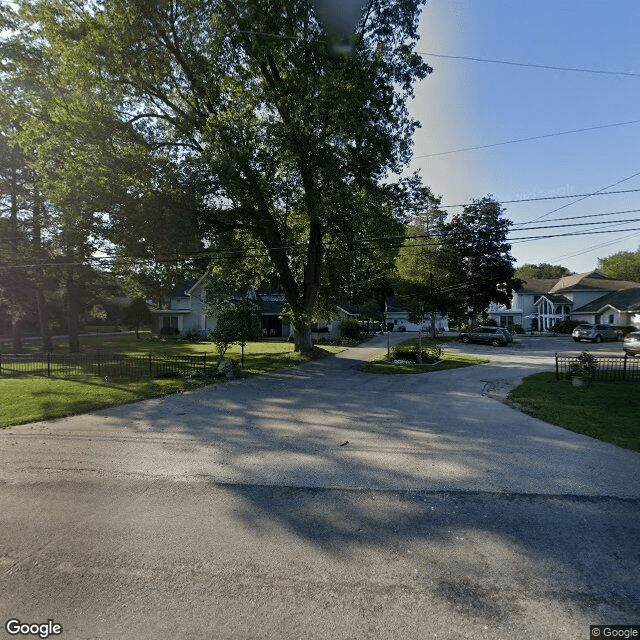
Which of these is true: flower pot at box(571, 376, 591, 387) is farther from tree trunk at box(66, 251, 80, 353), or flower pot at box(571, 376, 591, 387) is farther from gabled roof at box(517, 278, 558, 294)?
gabled roof at box(517, 278, 558, 294)

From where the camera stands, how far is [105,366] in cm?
1841

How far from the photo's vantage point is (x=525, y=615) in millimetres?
3004

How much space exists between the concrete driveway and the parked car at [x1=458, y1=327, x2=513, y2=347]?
2678 cm

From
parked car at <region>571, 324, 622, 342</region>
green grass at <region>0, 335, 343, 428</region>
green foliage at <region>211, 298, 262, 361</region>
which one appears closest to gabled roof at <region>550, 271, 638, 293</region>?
parked car at <region>571, 324, 622, 342</region>

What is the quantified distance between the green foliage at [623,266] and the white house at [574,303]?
1908 cm

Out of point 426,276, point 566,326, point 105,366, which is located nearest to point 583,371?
point 105,366

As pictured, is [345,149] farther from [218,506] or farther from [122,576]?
[122,576]

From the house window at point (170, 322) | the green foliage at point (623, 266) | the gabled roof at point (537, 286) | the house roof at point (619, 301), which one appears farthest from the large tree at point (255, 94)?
the green foliage at point (623, 266)

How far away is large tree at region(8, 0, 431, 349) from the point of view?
602 inches

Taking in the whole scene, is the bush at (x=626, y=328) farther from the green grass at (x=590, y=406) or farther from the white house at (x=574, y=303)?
the green grass at (x=590, y=406)

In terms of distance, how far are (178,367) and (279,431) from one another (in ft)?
35.2

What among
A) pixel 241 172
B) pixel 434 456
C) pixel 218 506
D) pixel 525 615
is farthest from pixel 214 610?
pixel 241 172

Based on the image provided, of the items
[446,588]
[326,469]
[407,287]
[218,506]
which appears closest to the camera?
[446,588]

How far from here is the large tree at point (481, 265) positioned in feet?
118
